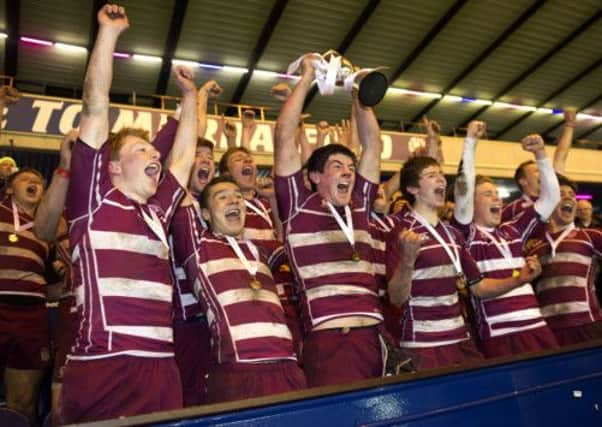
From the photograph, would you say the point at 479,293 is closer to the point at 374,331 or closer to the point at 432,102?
the point at 374,331

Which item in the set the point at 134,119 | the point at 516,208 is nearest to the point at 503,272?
the point at 516,208

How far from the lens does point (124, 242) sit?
194cm

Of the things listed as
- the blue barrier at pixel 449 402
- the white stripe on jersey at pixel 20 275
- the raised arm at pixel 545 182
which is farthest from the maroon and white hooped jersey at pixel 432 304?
the white stripe on jersey at pixel 20 275

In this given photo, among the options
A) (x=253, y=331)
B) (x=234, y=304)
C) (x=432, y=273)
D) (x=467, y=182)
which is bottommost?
(x=253, y=331)

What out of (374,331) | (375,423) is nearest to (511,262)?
(374,331)

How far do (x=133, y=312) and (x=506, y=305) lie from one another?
2.10m

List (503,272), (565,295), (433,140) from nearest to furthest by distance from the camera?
(503,272) → (565,295) → (433,140)

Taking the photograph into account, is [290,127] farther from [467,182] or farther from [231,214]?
[467,182]

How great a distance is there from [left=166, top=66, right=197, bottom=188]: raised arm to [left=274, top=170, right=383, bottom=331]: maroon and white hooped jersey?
46 centimetres

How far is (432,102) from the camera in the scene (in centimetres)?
1512

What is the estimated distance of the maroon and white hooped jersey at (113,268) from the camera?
6.06 feet

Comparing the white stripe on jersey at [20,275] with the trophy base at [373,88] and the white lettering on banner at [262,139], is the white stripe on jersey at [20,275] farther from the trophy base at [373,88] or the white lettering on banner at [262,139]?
the white lettering on banner at [262,139]

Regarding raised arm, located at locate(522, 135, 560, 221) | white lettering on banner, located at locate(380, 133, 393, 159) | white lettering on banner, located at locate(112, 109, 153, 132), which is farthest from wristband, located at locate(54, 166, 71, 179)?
white lettering on banner, located at locate(380, 133, 393, 159)

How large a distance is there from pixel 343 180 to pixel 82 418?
61.6 inches
